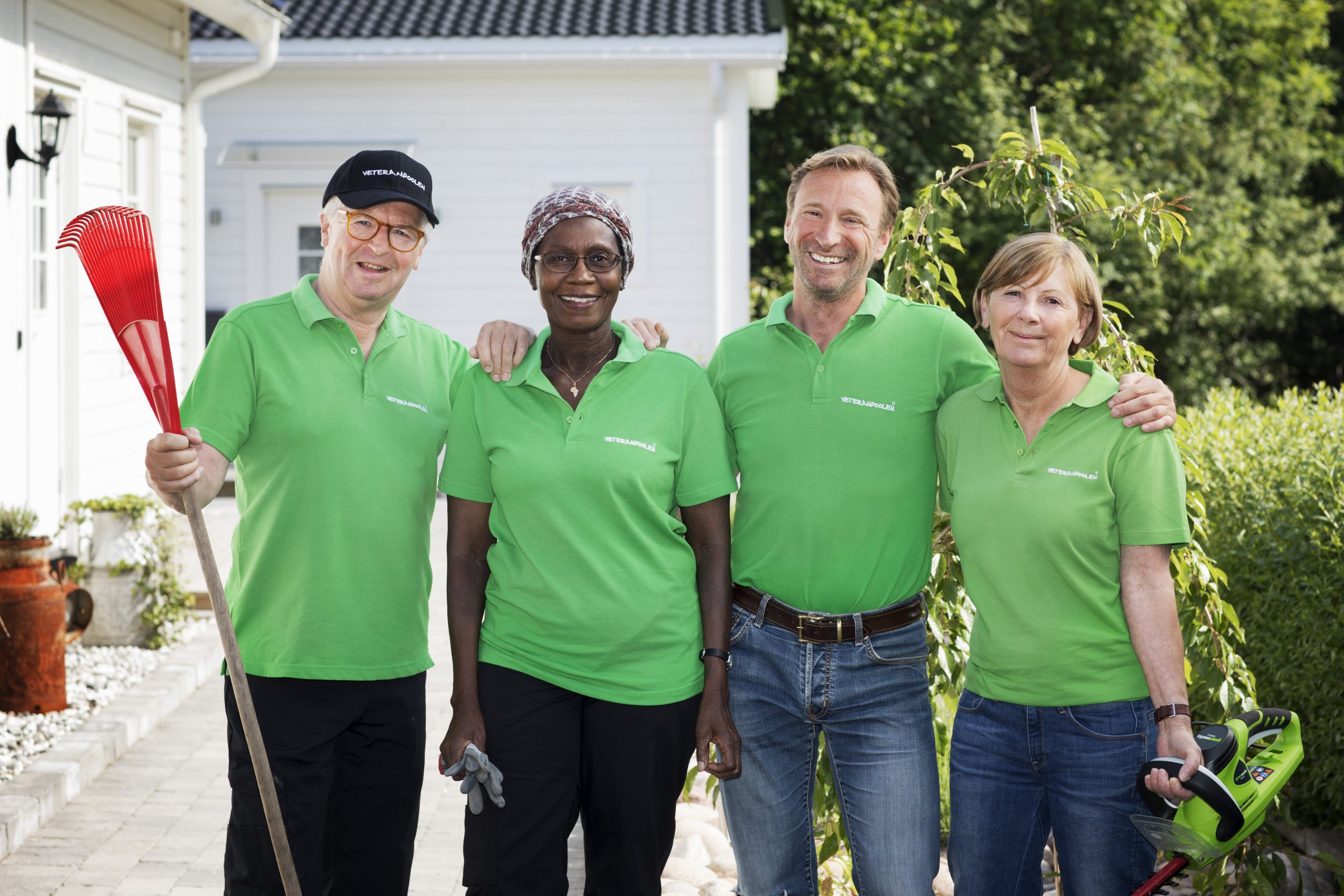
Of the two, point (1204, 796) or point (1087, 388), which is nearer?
point (1204, 796)

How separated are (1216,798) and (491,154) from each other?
1142 centimetres

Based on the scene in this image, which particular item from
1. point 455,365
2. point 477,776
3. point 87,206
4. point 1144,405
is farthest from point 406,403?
point 87,206

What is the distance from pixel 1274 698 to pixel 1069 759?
2.24 metres

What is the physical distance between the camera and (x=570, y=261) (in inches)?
110

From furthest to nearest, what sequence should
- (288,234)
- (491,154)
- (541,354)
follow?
(288,234) → (491,154) → (541,354)

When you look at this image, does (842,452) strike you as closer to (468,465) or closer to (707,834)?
(468,465)

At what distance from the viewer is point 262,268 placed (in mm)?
13219

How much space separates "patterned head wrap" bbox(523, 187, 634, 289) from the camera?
280cm

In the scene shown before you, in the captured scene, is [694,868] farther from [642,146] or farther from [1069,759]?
[642,146]

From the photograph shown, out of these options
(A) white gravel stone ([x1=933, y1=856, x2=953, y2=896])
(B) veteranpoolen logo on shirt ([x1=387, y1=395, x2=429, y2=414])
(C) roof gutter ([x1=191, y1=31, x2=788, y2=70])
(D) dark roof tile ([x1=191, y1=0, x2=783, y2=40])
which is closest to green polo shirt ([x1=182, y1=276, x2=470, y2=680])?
(B) veteranpoolen logo on shirt ([x1=387, y1=395, x2=429, y2=414])

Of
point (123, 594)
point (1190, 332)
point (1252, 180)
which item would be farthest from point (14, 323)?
point (1252, 180)

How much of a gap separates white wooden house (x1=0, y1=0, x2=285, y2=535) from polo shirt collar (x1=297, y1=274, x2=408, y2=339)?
4.78 metres

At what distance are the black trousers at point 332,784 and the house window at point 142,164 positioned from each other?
7254 millimetres

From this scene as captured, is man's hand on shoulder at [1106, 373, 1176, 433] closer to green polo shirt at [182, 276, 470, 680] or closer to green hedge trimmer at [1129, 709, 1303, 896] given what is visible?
green hedge trimmer at [1129, 709, 1303, 896]
